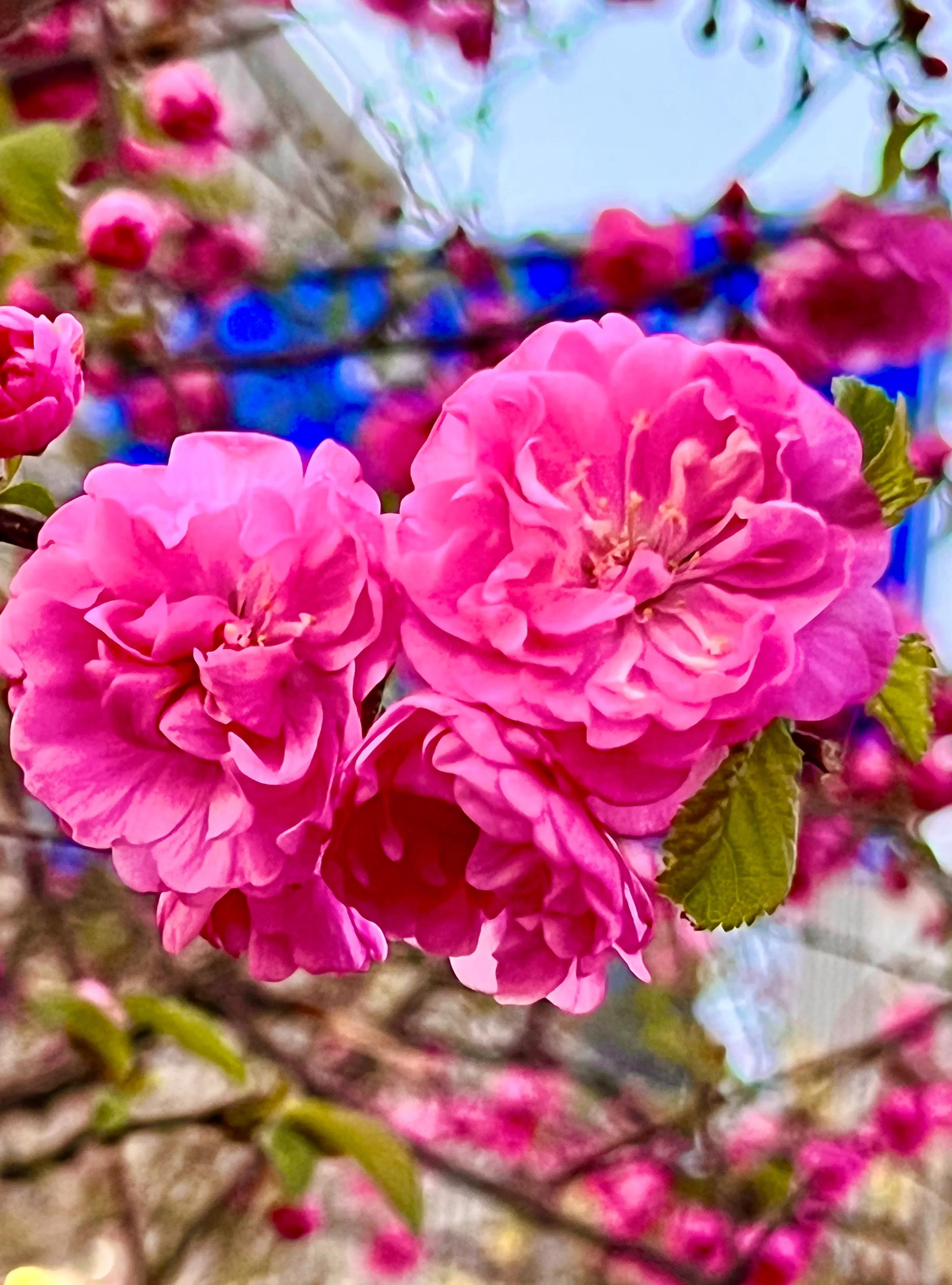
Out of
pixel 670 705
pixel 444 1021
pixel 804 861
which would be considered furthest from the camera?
pixel 444 1021

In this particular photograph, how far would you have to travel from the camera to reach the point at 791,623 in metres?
0.18

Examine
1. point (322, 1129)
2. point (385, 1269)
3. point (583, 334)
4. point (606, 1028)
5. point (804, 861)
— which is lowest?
point (385, 1269)

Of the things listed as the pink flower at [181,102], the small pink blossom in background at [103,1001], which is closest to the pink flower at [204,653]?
the small pink blossom in background at [103,1001]

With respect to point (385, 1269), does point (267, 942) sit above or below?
above

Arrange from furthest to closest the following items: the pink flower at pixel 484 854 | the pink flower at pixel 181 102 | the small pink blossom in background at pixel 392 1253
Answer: the small pink blossom in background at pixel 392 1253, the pink flower at pixel 181 102, the pink flower at pixel 484 854

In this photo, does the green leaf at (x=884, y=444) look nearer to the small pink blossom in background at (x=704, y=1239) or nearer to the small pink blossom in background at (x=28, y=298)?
the small pink blossom in background at (x=28, y=298)

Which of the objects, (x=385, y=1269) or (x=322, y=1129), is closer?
(x=322, y=1129)

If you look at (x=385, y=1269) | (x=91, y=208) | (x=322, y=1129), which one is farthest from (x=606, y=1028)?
(x=91, y=208)

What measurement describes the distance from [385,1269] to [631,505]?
1141 millimetres

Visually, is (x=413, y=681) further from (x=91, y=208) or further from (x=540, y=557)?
(x=91, y=208)

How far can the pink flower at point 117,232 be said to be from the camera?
48 cm

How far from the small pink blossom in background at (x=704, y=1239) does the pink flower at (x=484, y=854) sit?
900 mm

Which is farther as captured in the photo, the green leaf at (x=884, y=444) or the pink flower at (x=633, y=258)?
the pink flower at (x=633, y=258)

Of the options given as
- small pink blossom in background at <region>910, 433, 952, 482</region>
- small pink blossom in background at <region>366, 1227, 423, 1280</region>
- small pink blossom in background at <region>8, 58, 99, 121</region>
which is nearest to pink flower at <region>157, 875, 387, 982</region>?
small pink blossom in background at <region>910, 433, 952, 482</region>
